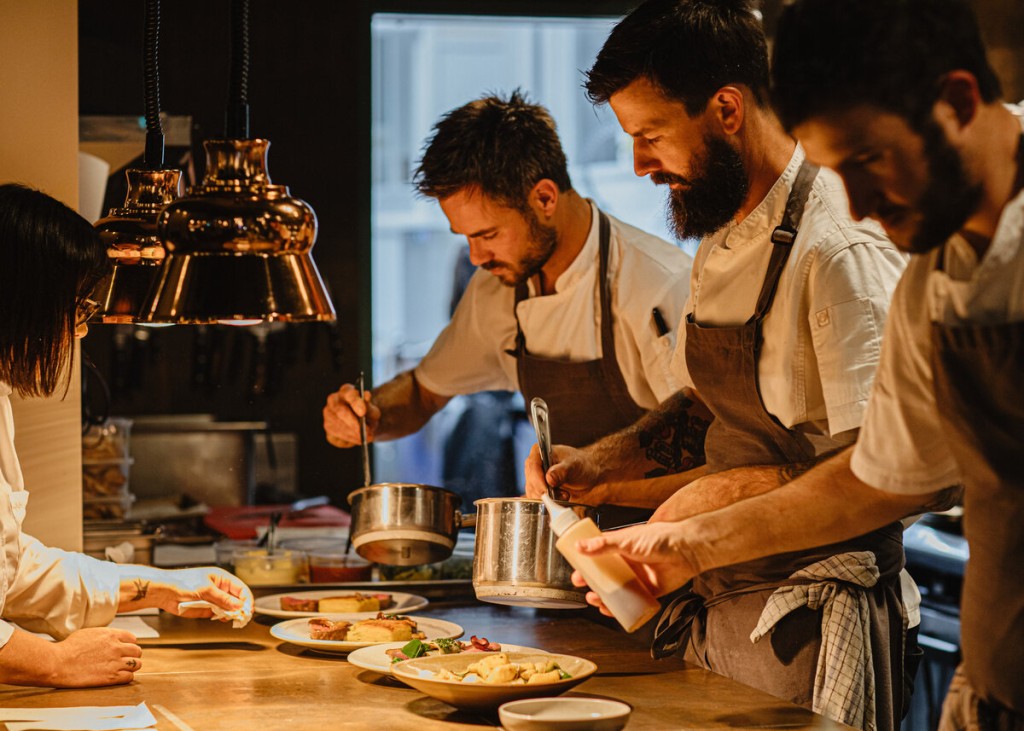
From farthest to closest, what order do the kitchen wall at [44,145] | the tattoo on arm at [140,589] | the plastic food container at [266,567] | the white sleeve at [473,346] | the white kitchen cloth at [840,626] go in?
the white sleeve at [473,346] < the plastic food container at [266,567] < the kitchen wall at [44,145] < the tattoo on arm at [140,589] < the white kitchen cloth at [840,626]

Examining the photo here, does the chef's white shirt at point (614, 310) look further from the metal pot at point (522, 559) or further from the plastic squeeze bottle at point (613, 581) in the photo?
the plastic squeeze bottle at point (613, 581)

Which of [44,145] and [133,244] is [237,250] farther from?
[44,145]

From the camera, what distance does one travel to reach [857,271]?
209cm

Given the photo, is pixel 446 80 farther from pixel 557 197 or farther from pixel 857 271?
pixel 857 271

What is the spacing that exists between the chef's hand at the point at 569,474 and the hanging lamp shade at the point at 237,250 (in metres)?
0.65

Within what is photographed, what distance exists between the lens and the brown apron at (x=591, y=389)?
3.15 meters

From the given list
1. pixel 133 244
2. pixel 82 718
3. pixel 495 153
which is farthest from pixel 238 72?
pixel 495 153

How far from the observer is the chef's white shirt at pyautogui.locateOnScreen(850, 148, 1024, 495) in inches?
55.4

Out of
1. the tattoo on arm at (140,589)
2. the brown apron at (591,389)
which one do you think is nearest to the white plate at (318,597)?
the tattoo on arm at (140,589)

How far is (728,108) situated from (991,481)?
3.64 ft

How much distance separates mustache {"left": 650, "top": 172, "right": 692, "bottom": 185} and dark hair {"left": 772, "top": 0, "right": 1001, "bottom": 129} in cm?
97

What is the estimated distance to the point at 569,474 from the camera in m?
2.61

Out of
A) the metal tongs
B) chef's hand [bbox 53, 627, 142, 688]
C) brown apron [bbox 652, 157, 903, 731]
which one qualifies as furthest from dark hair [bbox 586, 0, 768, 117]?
chef's hand [bbox 53, 627, 142, 688]

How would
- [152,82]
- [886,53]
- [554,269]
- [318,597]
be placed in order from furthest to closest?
[554,269] < [318,597] < [152,82] < [886,53]
